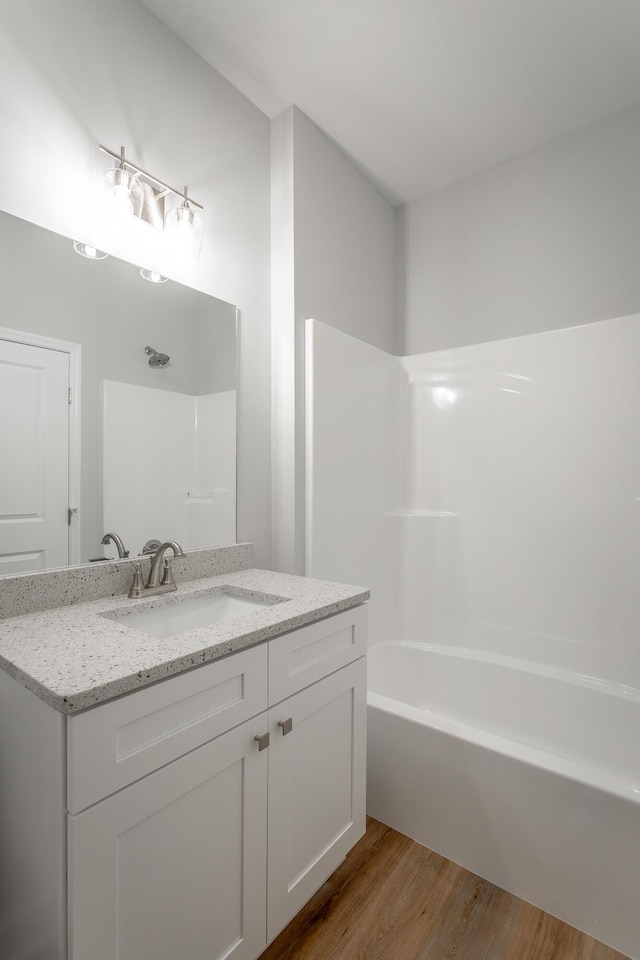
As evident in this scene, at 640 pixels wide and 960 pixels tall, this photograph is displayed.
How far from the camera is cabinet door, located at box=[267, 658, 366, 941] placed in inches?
46.8

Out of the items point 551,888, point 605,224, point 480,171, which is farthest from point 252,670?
Result: point 480,171

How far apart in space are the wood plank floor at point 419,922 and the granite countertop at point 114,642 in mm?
877

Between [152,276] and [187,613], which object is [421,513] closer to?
[187,613]

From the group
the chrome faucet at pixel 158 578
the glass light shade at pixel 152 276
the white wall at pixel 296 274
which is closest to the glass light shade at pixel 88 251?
the glass light shade at pixel 152 276

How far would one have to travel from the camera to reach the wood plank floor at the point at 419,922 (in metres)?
1.31

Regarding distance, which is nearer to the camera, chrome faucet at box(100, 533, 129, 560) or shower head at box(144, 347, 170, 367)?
chrome faucet at box(100, 533, 129, 560)

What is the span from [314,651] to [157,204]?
4.78 ft

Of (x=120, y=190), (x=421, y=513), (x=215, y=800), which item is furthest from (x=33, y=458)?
(x=421, y=513)

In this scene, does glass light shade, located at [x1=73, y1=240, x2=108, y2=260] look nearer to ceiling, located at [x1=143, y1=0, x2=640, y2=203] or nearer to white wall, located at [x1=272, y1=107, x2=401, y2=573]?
white wall, located at [x1=272, y1=107, x2=401, y2=573]

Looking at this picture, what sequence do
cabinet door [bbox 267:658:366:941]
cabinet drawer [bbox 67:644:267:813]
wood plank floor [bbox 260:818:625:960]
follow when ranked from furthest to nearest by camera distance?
wood plank floor [bbox 260:818:625:960]
cabinet door [bbox 267:658:366:941]
cabinet drawer [bbox 67:644:267:813]

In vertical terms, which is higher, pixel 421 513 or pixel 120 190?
pixel 120 190

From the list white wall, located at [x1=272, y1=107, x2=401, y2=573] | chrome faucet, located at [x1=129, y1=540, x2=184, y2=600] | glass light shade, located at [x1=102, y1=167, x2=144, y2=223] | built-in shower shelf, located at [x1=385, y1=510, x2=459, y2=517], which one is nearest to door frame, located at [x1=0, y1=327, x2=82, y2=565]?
chrome faucet, located at [x1=129, y1=540, x2=184, y2=600]

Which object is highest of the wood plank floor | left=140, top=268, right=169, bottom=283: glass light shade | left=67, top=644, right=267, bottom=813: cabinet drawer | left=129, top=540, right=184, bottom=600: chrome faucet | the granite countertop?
left=140, top=268, right=169, bottom=283: glass light shade

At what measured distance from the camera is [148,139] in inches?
62.1
